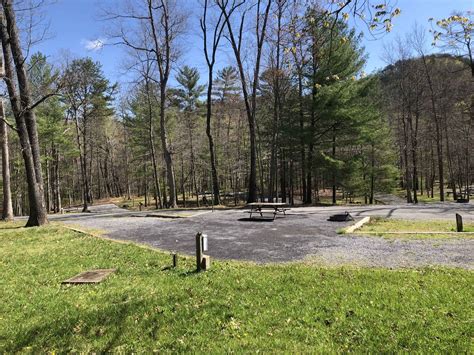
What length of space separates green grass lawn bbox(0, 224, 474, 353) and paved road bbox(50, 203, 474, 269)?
0.82 meters

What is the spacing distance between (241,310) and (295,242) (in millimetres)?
4293

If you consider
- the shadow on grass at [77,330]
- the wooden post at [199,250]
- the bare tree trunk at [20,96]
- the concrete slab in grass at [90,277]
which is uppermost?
the bare tree trunk at [20,96]

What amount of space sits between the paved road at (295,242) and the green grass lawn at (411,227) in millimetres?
619

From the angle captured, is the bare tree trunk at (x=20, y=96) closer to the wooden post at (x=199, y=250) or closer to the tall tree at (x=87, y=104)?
the wooden post at (x=199, y=250)

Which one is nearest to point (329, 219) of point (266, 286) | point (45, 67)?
point (266, 286)

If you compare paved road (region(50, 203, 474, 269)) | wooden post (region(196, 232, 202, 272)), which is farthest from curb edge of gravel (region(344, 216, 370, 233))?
wooden post (region(196, 232, 202, 272))

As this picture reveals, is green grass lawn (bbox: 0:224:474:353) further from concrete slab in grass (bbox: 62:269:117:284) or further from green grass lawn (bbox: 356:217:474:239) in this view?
green grass lawn (bbox: 356:217:474:239)

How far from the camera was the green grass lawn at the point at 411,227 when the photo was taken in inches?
347

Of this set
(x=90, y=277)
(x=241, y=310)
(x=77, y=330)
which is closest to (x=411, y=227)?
(x=241, y=310)

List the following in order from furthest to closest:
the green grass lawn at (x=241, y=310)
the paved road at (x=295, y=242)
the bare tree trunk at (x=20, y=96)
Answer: the bare tree trunk at (x=20, y=96)
the paved road at (x=295, y=242)
the green grass lawn at (x=241, y=310)

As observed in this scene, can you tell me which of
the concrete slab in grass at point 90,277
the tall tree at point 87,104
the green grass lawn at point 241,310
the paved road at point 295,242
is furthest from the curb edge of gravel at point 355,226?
the tall tree at point 87,104

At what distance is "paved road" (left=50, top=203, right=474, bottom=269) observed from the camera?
6.86m

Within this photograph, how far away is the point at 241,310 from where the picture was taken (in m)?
4.66

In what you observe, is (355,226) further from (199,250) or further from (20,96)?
(20,96)
